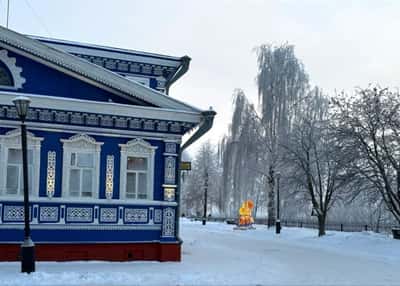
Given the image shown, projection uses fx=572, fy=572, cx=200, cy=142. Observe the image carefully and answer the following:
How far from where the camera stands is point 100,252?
17.8 meters

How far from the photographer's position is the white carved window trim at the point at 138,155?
715 inches

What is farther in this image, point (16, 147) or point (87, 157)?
point (87, 157)

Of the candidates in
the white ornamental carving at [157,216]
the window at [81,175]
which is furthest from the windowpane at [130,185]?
the window at [81,175]

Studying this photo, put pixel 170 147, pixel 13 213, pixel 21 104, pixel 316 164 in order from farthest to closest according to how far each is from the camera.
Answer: pixel 316 164 → pixel 170 147 → pixel 13 213 → pixel 21 104

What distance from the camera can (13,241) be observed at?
660 inches

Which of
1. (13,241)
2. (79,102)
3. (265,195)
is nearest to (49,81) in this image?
(79,102)

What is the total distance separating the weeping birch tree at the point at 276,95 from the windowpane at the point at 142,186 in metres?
22.7

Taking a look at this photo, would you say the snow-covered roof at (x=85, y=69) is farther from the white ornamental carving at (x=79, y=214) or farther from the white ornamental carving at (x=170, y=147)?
the white ornamental carving at (x=79, y=214)

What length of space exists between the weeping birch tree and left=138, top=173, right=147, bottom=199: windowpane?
22.7m

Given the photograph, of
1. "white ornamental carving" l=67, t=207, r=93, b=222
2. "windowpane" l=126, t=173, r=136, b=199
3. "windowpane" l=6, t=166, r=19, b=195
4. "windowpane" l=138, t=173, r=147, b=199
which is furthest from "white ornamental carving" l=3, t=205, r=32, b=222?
"windowpane" l=138, t=173, r=147, b=199

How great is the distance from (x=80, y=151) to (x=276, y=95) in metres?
26.2

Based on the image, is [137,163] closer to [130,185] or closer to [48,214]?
[130,185]

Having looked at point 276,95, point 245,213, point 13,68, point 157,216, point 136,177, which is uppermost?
point 276,95

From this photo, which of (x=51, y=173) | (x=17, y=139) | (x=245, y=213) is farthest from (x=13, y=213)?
(x=245, y=213)
